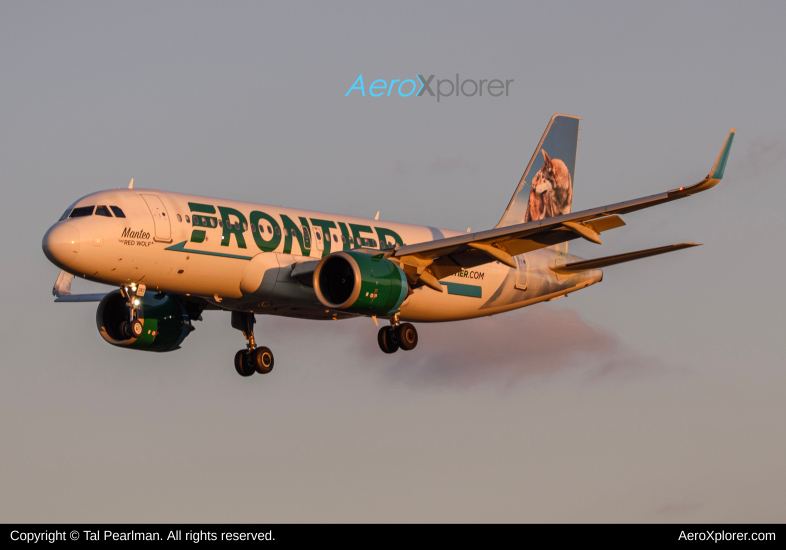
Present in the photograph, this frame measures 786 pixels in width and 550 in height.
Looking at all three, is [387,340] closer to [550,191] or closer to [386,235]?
[386,235]

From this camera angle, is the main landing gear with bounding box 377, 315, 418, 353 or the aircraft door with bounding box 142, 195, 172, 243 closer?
the aircraft door with bounding box 142, 195, 172, 243

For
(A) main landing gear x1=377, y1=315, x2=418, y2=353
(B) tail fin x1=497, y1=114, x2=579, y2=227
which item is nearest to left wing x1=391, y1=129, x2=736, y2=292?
(A) main landing gear x1=377, y1=315, x2=418, y2=353

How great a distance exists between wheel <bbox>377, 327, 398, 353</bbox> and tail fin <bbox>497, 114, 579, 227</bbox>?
11.1 meters

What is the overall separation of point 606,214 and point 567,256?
14.5 meters

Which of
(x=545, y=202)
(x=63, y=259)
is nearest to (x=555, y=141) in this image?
(x=545, y=202)

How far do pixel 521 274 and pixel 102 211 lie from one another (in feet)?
62.1

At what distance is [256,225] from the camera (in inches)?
1574

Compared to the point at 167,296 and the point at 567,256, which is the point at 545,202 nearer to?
the point at 567,256

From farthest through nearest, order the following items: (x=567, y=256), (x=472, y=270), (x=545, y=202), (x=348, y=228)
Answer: (x=545, y=202) → (x=567, y=256) → (x=472, y=270) → (x=348, y=228)

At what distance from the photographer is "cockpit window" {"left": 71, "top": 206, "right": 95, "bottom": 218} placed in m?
37.4

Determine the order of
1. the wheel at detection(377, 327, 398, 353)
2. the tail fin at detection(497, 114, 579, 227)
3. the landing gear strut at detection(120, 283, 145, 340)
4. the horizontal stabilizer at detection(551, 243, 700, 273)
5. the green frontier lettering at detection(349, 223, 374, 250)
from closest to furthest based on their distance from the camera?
the landing gear strut at detection(120, 283, 145, 340) → the horizontal stabilizer at detection(551, 243, 700, 273) → the green frontier lettering at detection(349, 223, 374, 250) → the wheel at detection(377, 327, 398, 353) → the tail fin at detection(497, 114, 579, 227)

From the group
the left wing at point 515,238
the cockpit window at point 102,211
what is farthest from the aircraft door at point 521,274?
the cockpit window at point 102,211

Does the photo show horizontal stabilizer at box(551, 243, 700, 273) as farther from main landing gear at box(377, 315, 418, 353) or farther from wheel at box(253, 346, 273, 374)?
wheel at box(253, 346, 273, 374)

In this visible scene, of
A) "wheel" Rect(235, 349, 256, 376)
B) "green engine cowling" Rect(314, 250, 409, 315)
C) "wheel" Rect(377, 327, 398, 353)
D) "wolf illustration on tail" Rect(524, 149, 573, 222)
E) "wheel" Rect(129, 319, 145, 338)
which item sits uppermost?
"wolf illustration on tail" Rect(524, 149, 573, 222)
